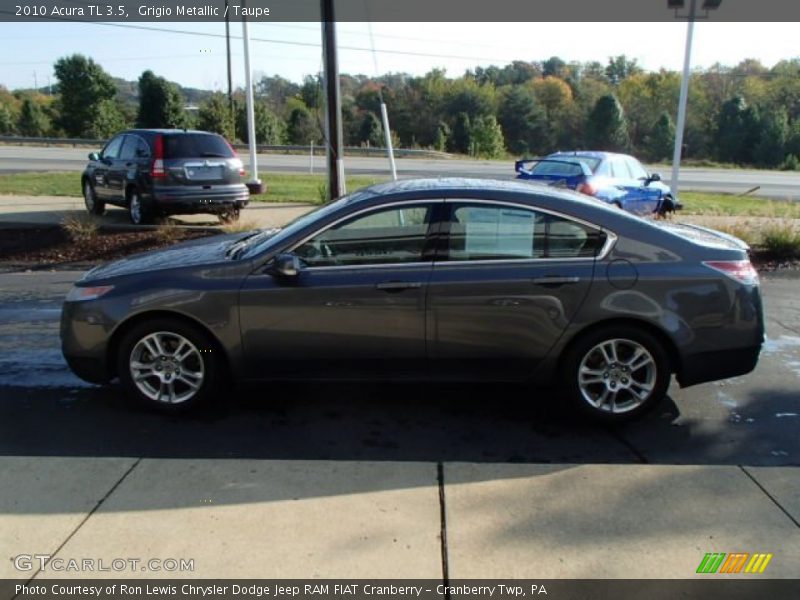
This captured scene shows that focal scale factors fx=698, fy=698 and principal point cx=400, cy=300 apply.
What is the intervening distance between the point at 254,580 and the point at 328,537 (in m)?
0.42

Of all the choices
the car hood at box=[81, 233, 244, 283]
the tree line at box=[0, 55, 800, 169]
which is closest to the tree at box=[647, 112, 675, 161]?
the tree line at box=[0, 55, 800, 169]

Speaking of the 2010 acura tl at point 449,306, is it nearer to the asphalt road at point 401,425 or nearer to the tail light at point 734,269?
the tail light at point 734,269

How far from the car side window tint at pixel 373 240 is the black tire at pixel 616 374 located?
47.8 inches

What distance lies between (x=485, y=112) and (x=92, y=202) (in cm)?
5281

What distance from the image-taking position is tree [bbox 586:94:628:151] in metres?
55.0

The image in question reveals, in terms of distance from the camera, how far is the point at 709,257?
14.6 ft

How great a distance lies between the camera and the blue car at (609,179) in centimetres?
1230

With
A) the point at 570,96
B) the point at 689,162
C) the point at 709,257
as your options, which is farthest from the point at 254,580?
the point at 570,96

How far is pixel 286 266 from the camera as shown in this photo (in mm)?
4375

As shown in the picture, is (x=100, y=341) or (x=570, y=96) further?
(x=570, y=96)

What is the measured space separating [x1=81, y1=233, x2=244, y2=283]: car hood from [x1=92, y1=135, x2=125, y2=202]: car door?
8.89 metres

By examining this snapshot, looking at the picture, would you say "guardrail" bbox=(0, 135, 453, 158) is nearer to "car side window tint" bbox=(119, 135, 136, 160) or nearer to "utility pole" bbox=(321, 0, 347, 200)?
"car side window tint" bbox=(119, 135, 136, 160)

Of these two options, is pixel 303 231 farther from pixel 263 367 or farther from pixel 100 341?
pixel 100 341

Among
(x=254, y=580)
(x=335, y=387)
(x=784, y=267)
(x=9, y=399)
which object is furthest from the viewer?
(x=784, y=267)
